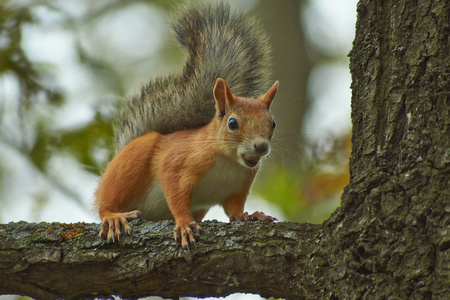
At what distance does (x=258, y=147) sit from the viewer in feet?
A: 8.70

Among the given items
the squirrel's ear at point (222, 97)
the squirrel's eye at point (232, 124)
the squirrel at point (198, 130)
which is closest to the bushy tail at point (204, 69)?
the squirrel at point (198, 130)

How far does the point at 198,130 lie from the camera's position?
318 centimetres

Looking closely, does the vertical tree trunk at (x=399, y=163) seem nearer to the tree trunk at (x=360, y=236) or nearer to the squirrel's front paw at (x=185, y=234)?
the tree trunk at (x=360, y=236)

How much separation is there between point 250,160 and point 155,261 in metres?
0.84

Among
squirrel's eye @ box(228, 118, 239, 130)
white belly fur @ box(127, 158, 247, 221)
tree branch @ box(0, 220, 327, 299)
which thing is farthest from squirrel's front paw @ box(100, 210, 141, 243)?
squirrel's eye @ box(228, 118, 239, 130)

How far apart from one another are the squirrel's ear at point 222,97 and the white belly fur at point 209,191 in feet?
0.99

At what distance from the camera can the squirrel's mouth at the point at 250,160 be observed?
8.94 feet

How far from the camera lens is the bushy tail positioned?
327 cm

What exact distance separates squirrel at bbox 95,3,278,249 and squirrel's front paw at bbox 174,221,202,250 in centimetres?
18

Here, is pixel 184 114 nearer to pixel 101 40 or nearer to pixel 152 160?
pixel 152 160

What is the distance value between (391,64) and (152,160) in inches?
64.9

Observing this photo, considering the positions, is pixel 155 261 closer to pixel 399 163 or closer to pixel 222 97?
pixel 399 163

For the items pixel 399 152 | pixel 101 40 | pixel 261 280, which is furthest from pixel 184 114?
pixel 101 40

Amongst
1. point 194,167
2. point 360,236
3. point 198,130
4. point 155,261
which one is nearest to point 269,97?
point 198,130
